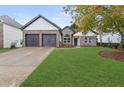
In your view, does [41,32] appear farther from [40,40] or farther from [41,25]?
[40,40]

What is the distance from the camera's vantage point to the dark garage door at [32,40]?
44647 mm

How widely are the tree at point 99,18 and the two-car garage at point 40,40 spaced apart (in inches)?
657

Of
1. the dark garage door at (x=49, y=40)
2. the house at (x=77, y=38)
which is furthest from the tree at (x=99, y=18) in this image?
the house at (x=77, y=38)

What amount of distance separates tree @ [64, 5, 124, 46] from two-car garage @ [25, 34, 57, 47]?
16693mm

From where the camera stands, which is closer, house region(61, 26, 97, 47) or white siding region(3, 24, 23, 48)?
white siding region(3, 24, 23, 48)

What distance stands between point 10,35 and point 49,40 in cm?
536

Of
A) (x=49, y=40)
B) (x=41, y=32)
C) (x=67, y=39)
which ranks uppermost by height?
(x=41, y=32)

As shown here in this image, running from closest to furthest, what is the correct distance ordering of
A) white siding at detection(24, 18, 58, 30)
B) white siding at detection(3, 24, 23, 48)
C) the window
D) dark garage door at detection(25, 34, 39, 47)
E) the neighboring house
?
the neighboring house
white siding at detection(3, 24, 23, 48)
dark garage door at detection(25, 34, 39, 47)
white siding at detection(24, 18, 58, 30)
the window

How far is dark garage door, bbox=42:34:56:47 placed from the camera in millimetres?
44719

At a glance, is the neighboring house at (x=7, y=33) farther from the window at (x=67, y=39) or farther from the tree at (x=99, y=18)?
the tree at (x=99, y=18)

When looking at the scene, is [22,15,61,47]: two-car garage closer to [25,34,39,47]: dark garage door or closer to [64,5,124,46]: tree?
[25,34,39,47]: dark garage door

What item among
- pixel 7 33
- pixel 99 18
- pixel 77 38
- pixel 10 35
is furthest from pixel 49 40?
pixel 99 18

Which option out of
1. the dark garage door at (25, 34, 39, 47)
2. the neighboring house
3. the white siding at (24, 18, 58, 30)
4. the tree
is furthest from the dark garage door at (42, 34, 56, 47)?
the tree

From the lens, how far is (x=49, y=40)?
148ft
